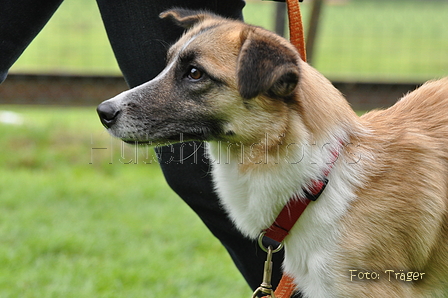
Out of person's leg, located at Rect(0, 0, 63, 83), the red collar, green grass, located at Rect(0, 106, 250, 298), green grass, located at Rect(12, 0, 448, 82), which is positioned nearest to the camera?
the red collar

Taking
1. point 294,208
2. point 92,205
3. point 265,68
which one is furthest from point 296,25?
point 92,205

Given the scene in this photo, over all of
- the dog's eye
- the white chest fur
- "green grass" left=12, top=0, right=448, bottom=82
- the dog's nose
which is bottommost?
"green grass" left=12, top=0, right=448, bottom=82

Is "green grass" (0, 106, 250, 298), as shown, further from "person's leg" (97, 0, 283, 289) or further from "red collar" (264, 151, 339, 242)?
"red collar" (264, 151, 339, 242)

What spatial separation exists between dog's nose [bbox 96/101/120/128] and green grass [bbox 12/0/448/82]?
7.52 meters

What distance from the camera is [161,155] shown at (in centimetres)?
289

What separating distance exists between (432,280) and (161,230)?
2.68 meters

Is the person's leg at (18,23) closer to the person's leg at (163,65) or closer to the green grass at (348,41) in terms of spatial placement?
the person's leg at (163,65)

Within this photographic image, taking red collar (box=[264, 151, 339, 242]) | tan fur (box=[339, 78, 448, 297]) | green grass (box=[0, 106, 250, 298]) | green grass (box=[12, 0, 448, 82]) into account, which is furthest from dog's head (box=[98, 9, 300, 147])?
green grass (box=[12, 0, 448, 82])

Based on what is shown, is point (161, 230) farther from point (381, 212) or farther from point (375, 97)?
point (375, 97)

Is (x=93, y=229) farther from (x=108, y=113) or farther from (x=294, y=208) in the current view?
(x=294, y=208)

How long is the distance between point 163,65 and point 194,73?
13.1 inches

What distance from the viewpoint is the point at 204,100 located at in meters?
2.46

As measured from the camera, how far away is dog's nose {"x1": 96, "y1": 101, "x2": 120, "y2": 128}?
2.45m

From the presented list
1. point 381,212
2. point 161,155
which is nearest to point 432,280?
point 381,212
